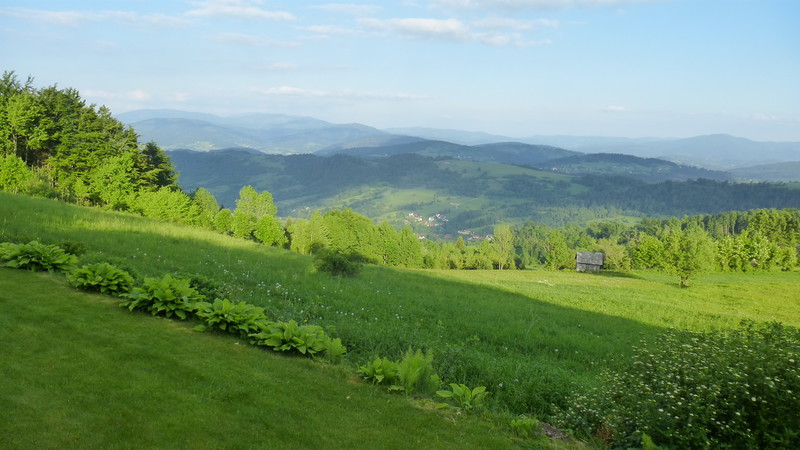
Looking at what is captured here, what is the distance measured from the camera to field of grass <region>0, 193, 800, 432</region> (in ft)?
41.4

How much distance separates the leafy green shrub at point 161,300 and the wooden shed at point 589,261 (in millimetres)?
93683

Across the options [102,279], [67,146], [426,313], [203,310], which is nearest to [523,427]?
[203,310]

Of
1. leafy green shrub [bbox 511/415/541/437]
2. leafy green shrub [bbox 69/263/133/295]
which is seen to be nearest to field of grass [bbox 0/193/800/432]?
leafy green shrub [bbox 511/415/541/437]

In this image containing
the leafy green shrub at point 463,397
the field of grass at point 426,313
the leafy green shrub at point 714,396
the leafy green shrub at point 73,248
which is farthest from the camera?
the leafy green shrub at point 73,248

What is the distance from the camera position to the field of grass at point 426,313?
12.6 metres

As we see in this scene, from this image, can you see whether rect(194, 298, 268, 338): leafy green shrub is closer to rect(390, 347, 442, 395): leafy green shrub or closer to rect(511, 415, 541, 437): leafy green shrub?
rect(390, 347, 442, 395): leafy green shrub

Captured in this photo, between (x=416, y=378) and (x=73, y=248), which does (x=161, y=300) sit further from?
(x=73, y=248)

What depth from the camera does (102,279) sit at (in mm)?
12188

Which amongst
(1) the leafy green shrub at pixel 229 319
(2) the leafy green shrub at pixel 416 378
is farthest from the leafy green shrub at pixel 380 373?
(1) the leafy green shrub at pixel 229 319

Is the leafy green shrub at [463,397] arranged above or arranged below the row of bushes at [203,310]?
below

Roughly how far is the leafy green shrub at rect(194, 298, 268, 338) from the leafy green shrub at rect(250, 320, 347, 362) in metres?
0.24

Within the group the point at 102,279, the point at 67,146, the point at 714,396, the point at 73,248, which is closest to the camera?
the point at 714,396

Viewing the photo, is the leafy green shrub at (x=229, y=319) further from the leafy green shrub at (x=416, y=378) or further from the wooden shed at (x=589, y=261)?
the wooden shed at (x=589, y=261)

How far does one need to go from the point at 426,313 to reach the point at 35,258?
13.6m
